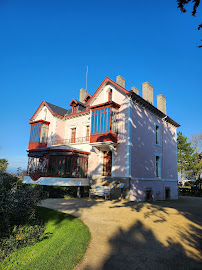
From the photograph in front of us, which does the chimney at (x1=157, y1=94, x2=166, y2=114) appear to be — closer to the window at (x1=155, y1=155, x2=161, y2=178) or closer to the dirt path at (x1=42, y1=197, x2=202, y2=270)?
the window at (x1=155, y1=155, x2=161, y2=178)

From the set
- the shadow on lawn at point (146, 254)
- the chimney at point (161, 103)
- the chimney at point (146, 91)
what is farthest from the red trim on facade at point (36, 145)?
the shadow on lawn at point (146, 254)

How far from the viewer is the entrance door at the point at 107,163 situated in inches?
651

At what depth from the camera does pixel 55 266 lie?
4285mm

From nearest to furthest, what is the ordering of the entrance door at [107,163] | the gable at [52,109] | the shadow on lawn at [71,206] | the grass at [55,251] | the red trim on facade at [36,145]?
the grass at [55,251] → the shadow on lawn at [71,206] → the entrance door at [107,163] → the red trim on facade at [36,145] → the gable at [52,109]

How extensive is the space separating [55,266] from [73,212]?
5.56 meters

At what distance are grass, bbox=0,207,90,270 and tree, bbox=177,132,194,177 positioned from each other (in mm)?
34952

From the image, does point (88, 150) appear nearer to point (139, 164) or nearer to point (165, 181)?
point (139, 164)

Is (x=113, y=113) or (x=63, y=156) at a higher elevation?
(x=113, y=113)

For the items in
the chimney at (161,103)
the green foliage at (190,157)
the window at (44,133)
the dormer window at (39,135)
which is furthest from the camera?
the green foliage at (190,157)

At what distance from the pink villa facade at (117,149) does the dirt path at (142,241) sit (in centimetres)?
584

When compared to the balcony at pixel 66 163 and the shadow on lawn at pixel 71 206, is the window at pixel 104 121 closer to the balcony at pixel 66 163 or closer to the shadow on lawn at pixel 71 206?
the balcony at pixel 66 163

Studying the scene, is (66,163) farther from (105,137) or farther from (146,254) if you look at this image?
(146,254)

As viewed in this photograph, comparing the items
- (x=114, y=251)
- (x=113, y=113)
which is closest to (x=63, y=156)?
(x=113, y=113)

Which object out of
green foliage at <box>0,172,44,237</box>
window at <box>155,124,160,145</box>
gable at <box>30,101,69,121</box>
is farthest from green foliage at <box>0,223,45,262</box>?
gable at <box>30,101,69,121</box>
